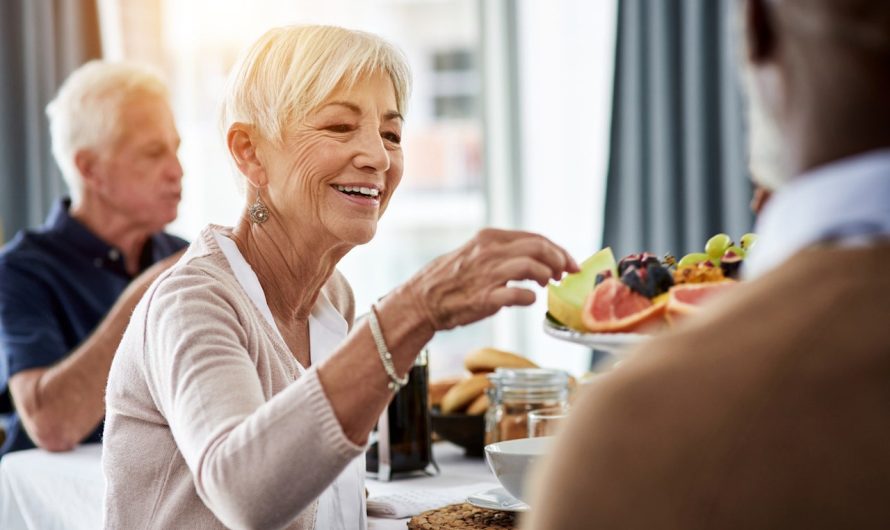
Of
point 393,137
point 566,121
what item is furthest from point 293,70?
point 566,121

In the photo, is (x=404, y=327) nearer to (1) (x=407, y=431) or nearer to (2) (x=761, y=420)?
(2) (x=761, y=420)

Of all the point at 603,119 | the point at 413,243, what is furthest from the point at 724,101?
the point at 413,243

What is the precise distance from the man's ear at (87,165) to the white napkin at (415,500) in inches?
57.7

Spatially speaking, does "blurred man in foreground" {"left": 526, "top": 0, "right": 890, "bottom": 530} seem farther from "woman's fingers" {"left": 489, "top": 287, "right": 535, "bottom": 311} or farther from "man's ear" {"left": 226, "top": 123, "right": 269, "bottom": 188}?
"man's ear" {"left": 226, "top": 123, "right": 269, "bottom": 188}

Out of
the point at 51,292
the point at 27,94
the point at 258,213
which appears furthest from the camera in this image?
the point at 27,94

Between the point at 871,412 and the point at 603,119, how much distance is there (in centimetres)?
316

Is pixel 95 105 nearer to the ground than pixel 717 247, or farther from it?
farther from it

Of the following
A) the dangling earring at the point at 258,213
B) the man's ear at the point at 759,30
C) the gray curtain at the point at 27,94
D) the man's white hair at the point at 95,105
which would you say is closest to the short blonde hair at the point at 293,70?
the dangling earring at the point at 258,213

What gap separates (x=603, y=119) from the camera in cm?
360

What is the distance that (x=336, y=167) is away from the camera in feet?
4.86

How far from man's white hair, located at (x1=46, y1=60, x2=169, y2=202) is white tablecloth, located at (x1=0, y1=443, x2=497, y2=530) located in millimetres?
905

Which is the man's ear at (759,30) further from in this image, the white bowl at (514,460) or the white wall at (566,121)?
the white wall at (566,121)

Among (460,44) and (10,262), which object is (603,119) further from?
(460,44)

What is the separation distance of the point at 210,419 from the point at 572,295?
0.41 meters
